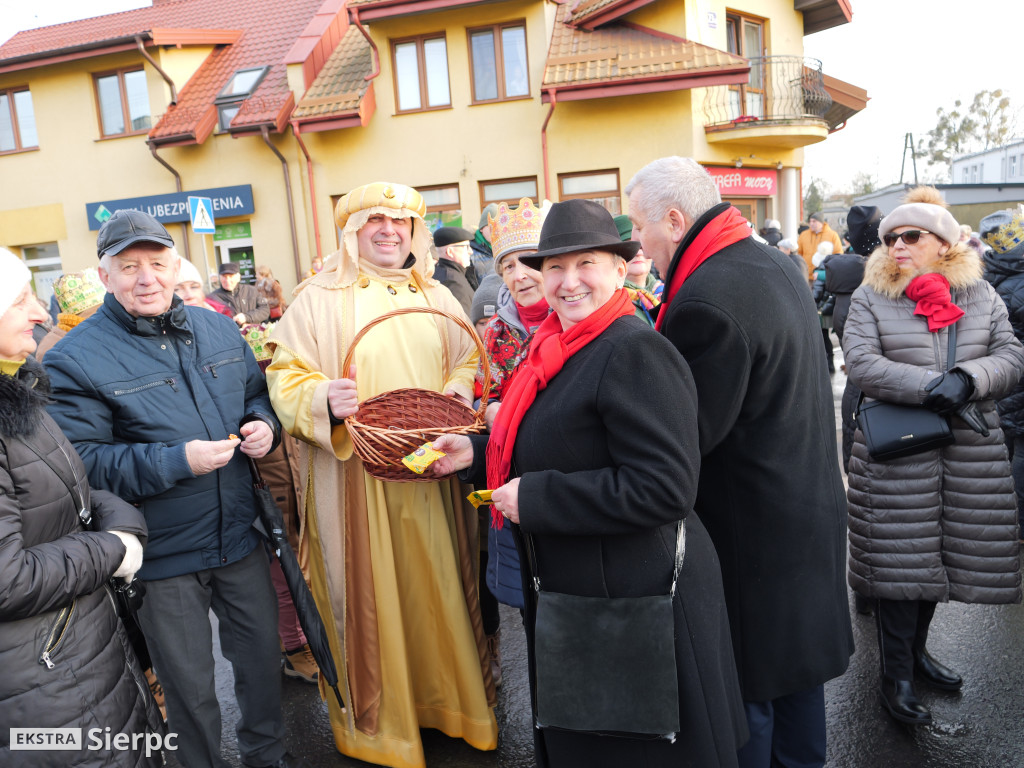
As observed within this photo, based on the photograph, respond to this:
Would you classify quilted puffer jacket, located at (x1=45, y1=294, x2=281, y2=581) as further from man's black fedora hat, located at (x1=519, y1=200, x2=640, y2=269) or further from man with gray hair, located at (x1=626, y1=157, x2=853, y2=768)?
man with gray hair, located at (x1=626, y1=157, x2=853, y2=768)

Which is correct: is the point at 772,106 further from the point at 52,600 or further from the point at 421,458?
the point at 52,600

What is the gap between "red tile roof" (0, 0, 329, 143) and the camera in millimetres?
15055

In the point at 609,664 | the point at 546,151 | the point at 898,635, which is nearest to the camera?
the point at 609,664

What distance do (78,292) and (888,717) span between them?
465 centimetres

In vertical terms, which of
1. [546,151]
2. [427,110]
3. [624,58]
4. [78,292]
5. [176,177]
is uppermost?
[624,58]

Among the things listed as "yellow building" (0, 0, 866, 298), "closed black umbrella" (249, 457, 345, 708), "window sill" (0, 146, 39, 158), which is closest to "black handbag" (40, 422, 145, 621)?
"closed black umbrella" (249, 457, 345, 708)

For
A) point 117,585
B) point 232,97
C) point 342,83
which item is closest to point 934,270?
point 117,585

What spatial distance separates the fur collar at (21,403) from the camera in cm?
201

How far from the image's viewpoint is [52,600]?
6.51 ft

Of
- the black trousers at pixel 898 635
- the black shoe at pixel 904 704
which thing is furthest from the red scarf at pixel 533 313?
the black shoe at pixel 904 704

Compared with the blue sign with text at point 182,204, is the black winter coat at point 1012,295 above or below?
below

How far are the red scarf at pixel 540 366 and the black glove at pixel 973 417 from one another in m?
1.89

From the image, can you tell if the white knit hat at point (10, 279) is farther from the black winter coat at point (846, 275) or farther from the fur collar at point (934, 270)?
the black winter coat at point (846, 275)

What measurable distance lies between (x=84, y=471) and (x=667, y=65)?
42.5 ft
